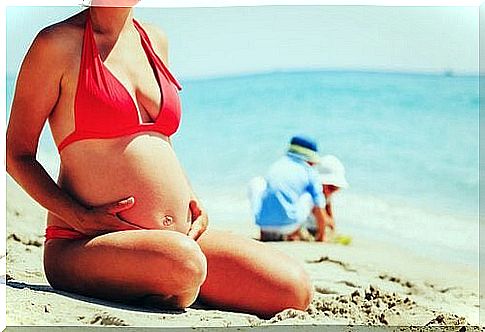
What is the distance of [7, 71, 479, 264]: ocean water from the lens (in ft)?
20.7

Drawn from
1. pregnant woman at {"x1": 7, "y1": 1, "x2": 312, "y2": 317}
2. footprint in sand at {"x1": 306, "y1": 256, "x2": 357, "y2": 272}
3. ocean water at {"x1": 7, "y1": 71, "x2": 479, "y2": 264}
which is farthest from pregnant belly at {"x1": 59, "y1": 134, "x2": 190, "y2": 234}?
footprint in sand at {"x1": 306, "y1": 256, "x2": 357, "y2": 272}

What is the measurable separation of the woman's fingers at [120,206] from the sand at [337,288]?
0.41 metres

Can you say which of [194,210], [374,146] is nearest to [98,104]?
[194,210]

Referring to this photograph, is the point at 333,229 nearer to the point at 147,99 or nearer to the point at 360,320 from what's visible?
the point at 360,320

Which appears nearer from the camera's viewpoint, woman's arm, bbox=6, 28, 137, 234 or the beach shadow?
woman's arm, bbox=6, 28, 137, 234

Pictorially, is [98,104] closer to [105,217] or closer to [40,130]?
[40,130]

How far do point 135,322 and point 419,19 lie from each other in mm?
2359

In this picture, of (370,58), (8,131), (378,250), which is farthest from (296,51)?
(8,131)

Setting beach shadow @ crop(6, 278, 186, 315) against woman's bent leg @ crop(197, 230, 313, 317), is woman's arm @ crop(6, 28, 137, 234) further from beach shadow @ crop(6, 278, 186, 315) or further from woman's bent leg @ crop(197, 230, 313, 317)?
woman's bent leg @ crop(197, 230, 313, 317)

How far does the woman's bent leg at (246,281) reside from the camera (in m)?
6.20

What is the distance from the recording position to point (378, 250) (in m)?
6.37

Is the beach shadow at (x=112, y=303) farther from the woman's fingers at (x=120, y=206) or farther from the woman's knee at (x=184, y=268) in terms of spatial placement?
the woman's fingers at (x=120, y=206)

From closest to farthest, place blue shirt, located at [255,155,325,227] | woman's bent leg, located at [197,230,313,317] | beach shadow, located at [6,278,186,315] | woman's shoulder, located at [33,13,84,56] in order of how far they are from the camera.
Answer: woman's shoulder, located at [33,13,84,56] → beach shadow, located at [6,278,186,315] → woman's bent leg, located at [197,230,313,317] → blue shirt, located at [255,155,325,227]

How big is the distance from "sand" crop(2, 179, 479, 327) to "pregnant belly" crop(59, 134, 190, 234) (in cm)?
34
